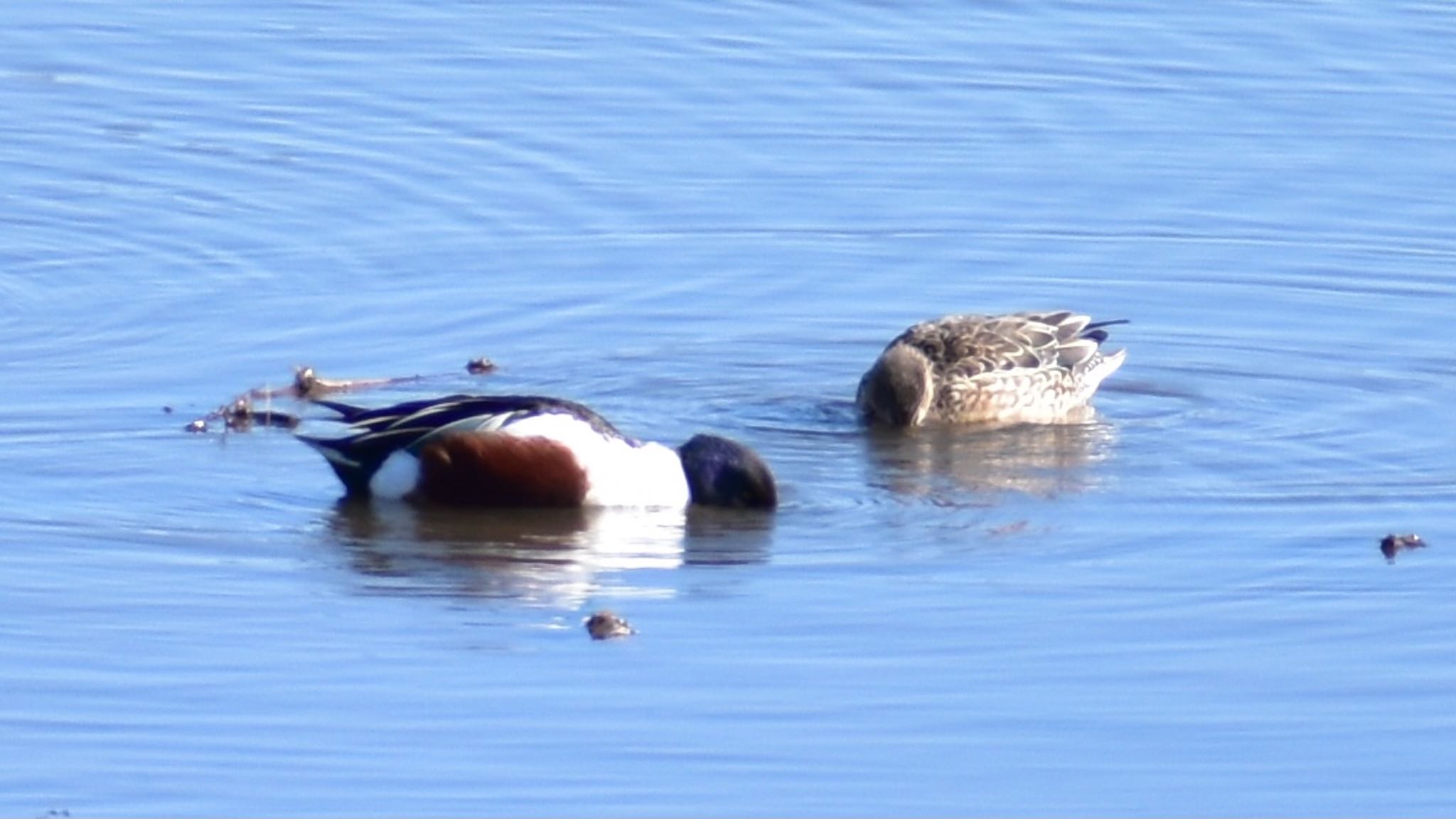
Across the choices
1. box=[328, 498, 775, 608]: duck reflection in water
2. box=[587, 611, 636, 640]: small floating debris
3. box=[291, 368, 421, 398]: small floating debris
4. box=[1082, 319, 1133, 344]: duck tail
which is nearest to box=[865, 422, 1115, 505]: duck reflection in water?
box=[1082, 319, 1133, 344]: duck tail

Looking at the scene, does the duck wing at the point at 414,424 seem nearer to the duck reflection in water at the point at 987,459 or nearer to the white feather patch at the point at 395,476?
the white feather patch at the point at 395,476

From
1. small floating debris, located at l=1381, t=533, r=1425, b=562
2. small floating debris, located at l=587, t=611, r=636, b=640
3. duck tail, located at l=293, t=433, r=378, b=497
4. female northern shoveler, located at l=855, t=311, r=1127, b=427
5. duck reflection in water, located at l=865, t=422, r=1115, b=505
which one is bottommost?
small floating debris, located at l=587, t=611, r=636, b=640

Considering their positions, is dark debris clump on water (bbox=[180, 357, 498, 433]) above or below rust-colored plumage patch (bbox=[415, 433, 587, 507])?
above

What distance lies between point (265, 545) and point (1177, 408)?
14.6 ft

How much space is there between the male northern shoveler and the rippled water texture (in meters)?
0.12

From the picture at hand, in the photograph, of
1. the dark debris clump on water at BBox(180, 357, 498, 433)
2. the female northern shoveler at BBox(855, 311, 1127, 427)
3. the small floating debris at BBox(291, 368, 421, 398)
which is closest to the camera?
the dark debris clump on water at BBox(180, 357, 498, 433)

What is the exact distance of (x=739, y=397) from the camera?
529 inches

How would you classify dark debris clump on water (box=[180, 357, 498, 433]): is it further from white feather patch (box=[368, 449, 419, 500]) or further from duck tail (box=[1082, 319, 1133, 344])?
duck tail (box=[1082, 319, 1133, 344])

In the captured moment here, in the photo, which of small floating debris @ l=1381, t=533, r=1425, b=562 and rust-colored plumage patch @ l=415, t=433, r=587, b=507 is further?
rust-colored plumage patch @ l=415, t=433, r=587, b=507

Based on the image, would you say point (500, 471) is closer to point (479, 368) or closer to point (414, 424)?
point (414, 424)

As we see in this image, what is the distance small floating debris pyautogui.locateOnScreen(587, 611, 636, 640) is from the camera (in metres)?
9.64

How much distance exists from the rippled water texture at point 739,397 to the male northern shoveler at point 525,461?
0.12 meters

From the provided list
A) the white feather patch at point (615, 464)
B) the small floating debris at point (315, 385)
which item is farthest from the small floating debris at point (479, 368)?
the white feather patch at point (615, 464)

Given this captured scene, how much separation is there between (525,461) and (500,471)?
0.11 m
